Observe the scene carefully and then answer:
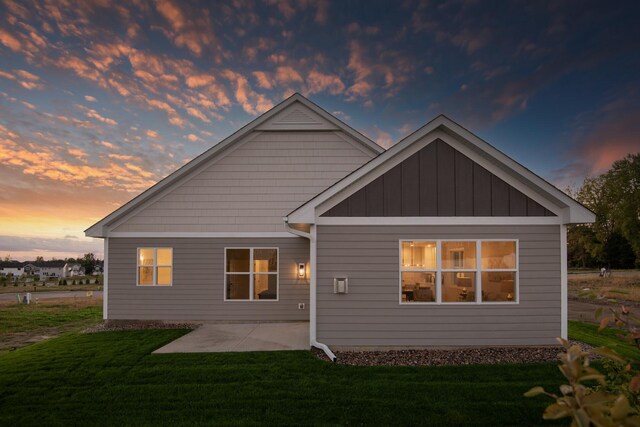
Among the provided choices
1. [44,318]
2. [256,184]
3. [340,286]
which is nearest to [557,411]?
[340,286]

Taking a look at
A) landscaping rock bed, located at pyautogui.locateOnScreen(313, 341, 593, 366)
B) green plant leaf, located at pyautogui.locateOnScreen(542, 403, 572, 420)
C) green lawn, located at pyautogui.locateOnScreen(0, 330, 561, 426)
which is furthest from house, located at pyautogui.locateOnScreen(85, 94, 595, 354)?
green plant leaf, located at pyautogui.locateOnScreen(542, 403, 572, 420)

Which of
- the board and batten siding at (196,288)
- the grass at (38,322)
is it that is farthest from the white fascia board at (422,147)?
the grass at (38,322)

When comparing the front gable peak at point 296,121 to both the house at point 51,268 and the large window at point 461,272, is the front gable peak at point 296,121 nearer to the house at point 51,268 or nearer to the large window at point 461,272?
the large window at point 461,272

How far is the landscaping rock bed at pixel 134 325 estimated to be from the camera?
9869 mm

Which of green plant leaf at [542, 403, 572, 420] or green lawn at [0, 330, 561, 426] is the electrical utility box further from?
green plant leaf at [542, 403, 572, 420]

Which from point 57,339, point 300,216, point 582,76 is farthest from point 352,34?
point 57,339

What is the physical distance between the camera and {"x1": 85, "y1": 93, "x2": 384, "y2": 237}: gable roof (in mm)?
10438

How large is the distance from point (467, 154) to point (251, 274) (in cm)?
717

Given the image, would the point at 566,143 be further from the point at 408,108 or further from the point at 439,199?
the point at 439,199

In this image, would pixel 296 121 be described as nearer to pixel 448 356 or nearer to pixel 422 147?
pixel 422 147

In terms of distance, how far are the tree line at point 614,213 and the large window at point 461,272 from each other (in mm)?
35047

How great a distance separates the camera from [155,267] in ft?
34.6

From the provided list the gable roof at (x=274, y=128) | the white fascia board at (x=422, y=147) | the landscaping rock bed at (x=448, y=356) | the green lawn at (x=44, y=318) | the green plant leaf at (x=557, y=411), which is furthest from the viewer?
the green lawn at (x=44, y=318)

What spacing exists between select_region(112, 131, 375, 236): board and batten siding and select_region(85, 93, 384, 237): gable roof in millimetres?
208
